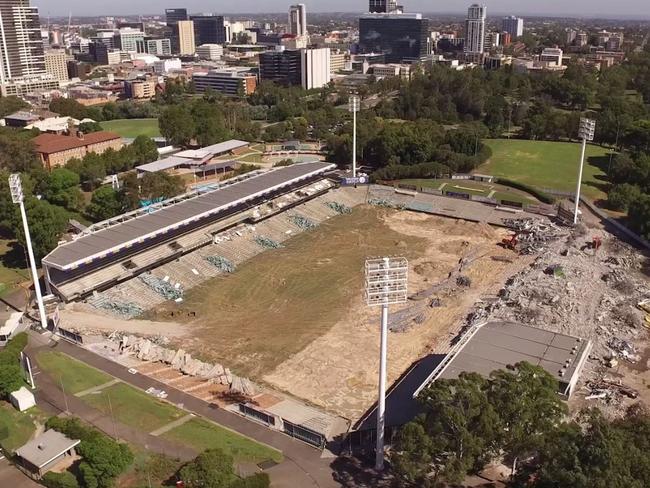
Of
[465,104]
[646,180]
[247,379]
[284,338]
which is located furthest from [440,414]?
[465,104]

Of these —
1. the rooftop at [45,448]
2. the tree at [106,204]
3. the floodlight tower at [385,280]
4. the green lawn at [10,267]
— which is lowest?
the green lawn at [10,267]

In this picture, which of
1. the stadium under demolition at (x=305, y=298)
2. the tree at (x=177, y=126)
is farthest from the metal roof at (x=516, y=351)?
the tree at (x=177, y=126)

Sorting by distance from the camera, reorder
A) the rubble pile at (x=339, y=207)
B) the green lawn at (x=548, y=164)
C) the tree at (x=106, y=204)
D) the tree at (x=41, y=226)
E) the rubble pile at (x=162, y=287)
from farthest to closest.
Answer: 1. the green lawn at (x=548, y=164)
2. the rubble pile at (x=339, y=207)
3. the tree at (x=106, y=204)
4. the tree at (x=41, y=226)
5. the rubble pile at (x=162, y=287)

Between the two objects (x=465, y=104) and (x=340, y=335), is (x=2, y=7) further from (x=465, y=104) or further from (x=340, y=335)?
(x=340, y=335)

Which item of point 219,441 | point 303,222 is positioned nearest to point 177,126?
point 303,222

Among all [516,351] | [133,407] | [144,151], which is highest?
[144,151]

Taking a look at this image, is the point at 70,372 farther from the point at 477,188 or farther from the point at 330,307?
the point at 477,188

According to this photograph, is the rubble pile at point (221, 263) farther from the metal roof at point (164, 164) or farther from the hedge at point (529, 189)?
the hedge at point (529, 189)
